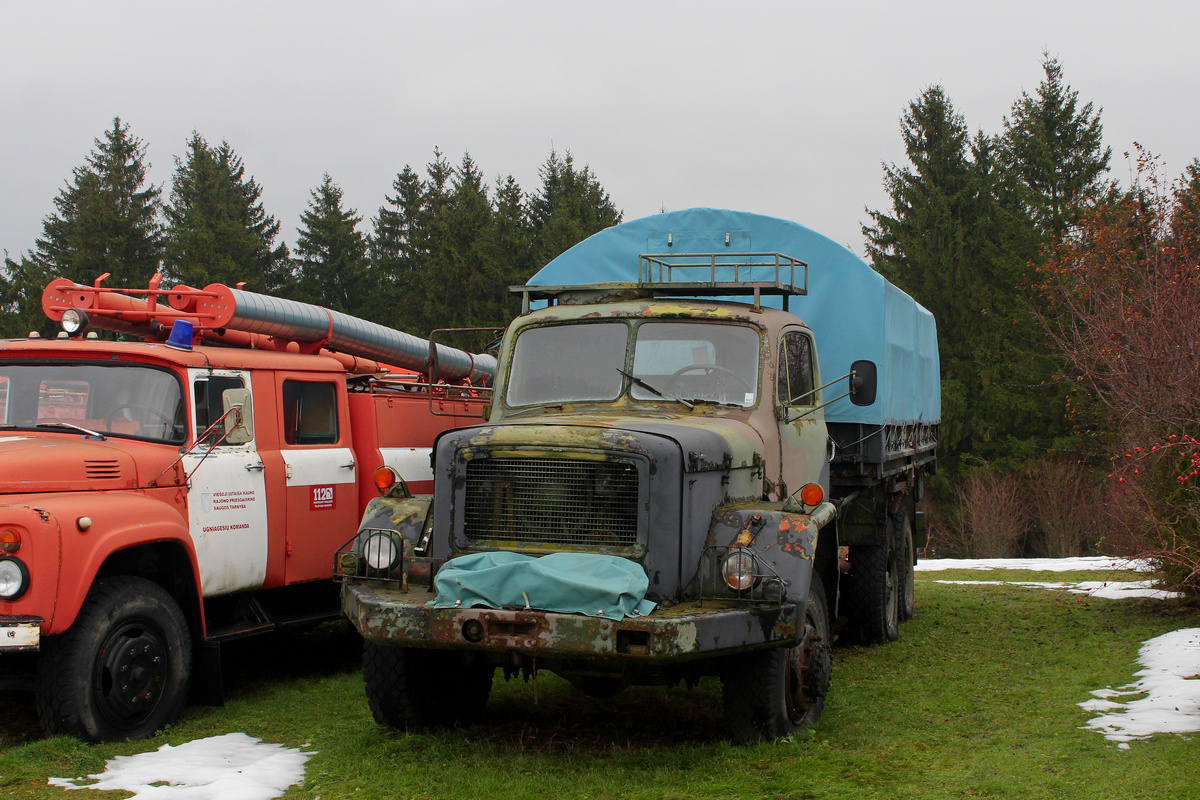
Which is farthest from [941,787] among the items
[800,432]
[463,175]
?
[463,175]

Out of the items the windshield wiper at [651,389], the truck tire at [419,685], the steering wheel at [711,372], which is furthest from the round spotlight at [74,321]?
the steering wheel at [711,372]

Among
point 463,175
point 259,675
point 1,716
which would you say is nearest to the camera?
point 1,716

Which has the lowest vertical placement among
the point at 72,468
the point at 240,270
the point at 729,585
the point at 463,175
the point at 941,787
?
the point at 941,787

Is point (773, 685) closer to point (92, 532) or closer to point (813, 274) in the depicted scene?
point (92, 532)

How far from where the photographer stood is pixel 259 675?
8711 millimetres

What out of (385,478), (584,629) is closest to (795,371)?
(385,478)

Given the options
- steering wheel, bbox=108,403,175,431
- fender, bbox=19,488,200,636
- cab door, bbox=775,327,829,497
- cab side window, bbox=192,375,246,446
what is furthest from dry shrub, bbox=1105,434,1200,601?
fender, bbox=19,488,200,636

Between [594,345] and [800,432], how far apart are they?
1.43m

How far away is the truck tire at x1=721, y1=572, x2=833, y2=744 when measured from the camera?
19.8ft

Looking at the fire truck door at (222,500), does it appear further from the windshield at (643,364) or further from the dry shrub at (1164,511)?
the dry shrub at (1164,511)

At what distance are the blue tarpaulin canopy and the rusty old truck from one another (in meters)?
0.76

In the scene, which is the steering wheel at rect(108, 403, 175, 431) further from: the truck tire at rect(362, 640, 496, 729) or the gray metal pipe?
the truck tire at rect(362, 640, 496, 729)

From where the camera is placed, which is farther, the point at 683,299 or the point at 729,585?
the point at 683,299

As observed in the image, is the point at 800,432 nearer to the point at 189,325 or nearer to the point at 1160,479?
the point at 189,325
